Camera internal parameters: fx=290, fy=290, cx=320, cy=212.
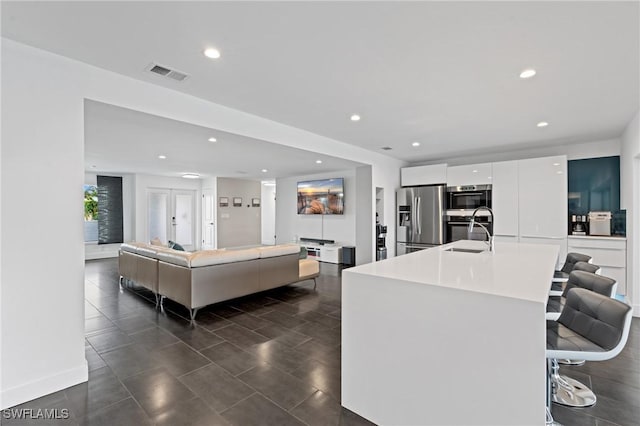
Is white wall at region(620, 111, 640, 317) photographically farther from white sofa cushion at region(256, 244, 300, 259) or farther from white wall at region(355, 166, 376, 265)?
white sofa cushion at region(256, 244, 300, 259)

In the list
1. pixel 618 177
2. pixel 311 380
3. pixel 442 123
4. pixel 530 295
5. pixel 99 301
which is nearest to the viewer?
pixel 530 295

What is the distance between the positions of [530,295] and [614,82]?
279 centimetres

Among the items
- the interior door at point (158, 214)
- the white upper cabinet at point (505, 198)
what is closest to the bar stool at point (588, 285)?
the white upper cabinet at point (505, 198)

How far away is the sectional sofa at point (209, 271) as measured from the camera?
356 centimetres

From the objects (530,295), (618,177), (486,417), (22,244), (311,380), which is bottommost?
(311,380)

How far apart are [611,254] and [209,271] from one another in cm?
582

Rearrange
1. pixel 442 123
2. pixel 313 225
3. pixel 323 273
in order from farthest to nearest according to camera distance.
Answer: pixel 313 225 → pixel 323 273 → pixel 442 123

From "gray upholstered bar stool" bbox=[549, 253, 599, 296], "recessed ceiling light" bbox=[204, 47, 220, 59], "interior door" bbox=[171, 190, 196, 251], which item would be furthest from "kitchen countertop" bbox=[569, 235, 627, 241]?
"interior door" bbox=[171, 190, 196, 251]

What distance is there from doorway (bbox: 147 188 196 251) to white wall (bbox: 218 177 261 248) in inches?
56.0

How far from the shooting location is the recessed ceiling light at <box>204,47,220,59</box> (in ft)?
7.25

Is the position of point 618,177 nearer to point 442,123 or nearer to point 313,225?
point 442,123

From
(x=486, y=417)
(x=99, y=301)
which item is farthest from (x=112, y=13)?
(x=99, y=301)

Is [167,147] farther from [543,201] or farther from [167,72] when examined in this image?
[543,201]

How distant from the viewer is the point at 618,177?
15.9 ft
